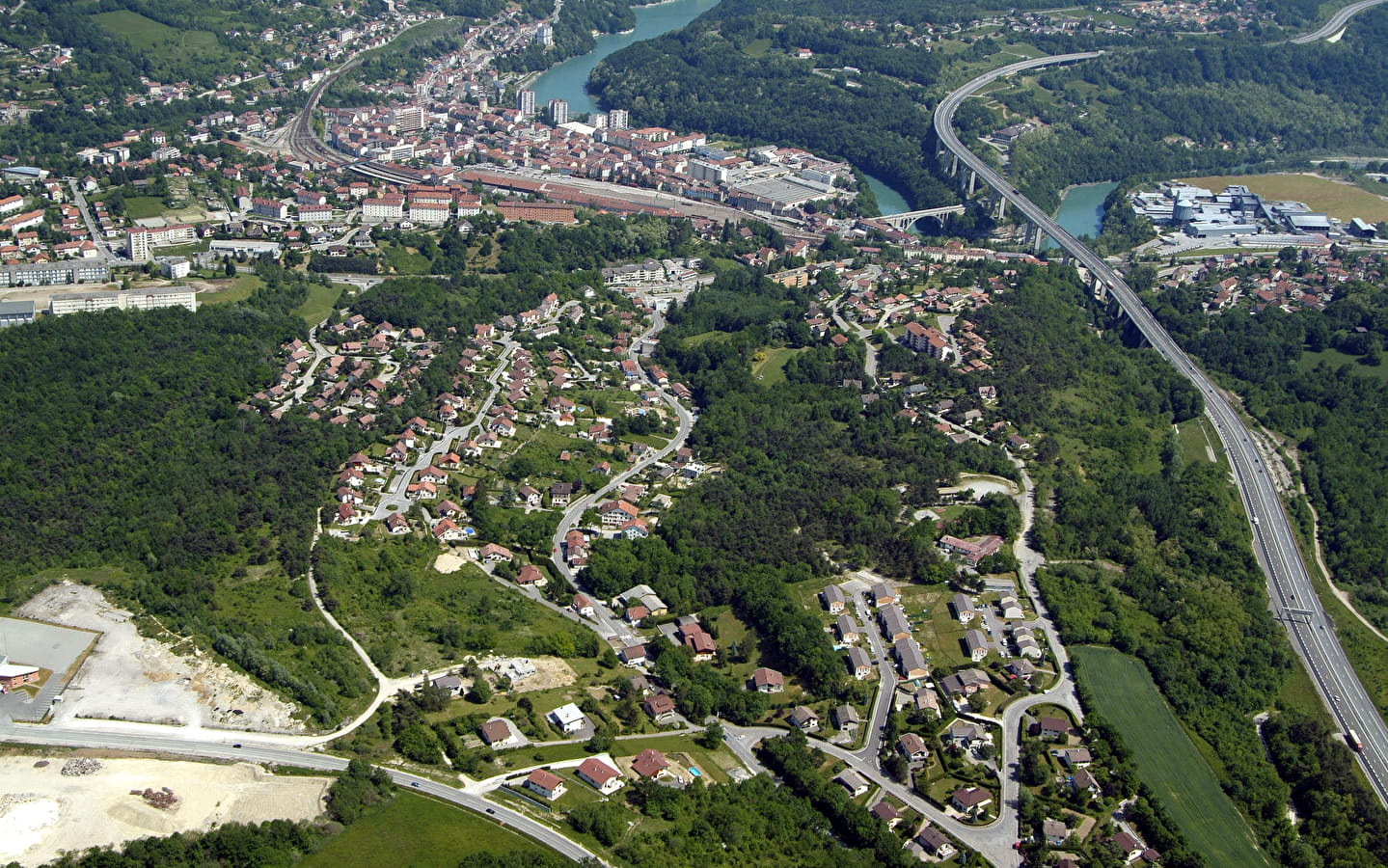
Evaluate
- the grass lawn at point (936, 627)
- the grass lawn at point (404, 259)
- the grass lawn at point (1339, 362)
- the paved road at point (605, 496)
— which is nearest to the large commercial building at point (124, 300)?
the grass lawn at point (404, 259)

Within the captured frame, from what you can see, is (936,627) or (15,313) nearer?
(936,627)

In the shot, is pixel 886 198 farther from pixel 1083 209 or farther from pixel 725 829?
pixel 725 829

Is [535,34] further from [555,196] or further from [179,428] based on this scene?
[179,428]

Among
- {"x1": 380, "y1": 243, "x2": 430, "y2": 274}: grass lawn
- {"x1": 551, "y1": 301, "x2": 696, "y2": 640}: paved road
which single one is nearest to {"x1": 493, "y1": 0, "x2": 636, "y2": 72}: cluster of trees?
{"x1": 380, "y1": 243, "x2": 430, "y2": 274}: grass lawn

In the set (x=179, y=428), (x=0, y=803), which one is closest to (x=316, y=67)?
(x=179, y=428)

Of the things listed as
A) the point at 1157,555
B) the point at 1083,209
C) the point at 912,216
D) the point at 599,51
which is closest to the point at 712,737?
the point at 1157,555

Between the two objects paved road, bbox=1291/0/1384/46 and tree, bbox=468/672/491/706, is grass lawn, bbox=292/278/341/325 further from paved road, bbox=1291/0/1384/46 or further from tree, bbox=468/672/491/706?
paved road, bbox=1291/0/1384/46
